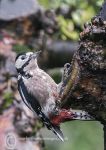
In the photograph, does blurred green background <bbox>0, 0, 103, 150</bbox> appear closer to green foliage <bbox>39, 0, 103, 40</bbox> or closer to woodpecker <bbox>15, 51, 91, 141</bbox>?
green foliage <bbox>39, 0, 103, 40</bbox>

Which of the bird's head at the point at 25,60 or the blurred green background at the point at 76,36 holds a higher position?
the bird's head at the point at 25,60

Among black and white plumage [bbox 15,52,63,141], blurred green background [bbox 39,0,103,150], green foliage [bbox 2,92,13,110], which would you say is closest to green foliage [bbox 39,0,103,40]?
blurred green background [bbox 39,0,103,150]

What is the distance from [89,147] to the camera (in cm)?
788

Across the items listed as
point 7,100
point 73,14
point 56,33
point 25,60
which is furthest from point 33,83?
point 73,14

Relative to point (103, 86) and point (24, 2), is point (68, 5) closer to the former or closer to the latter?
point (24, 2)

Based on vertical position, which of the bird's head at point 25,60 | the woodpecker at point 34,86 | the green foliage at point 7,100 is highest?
the bird's head at point 25,60

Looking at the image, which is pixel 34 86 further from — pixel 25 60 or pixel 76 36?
pixel 76 36

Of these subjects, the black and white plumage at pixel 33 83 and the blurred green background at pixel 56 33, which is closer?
the black and white plumage at pixel 33 83

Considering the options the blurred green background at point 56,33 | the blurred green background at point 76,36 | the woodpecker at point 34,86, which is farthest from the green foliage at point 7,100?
the woodpecker at point 34,86

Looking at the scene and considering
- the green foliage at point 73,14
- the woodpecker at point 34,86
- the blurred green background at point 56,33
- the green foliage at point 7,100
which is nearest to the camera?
the woodpecker at point 34,86

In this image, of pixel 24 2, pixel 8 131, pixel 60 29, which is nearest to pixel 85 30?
pixel 8 131

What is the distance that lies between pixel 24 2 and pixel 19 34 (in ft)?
1.07

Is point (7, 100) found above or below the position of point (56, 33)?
below

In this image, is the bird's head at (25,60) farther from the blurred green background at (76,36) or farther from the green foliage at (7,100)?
the blurred green background at (76,36)
